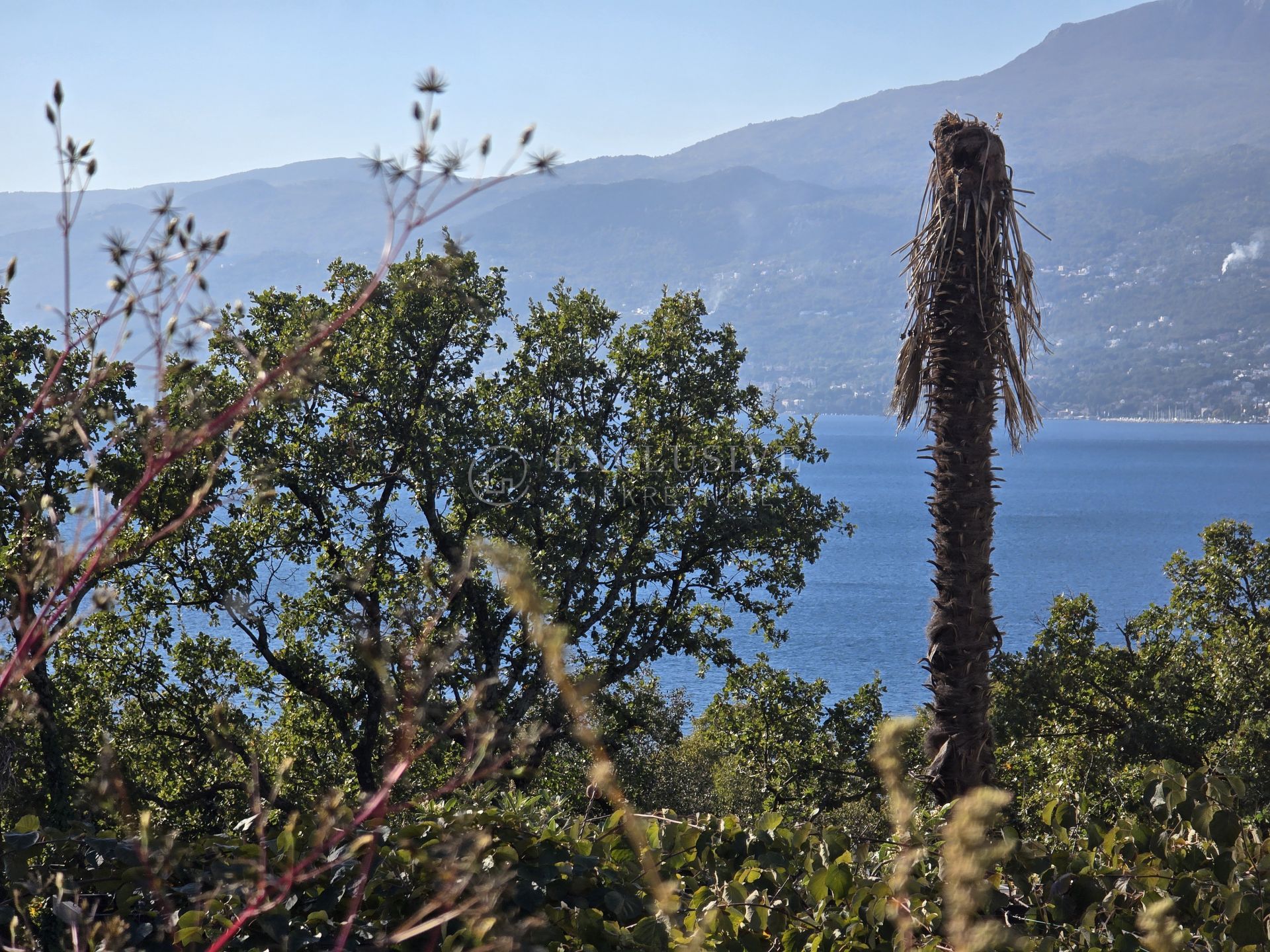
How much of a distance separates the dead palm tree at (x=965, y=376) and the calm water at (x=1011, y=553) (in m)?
10.1

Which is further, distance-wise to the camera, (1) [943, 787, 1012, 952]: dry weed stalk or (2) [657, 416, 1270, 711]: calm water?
(2) [657, 416, 1270, 711]: calm water

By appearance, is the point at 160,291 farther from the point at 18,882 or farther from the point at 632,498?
the point at 632,498

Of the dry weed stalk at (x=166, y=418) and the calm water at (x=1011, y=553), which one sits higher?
the dry weed stalk at (x=166, y=418)

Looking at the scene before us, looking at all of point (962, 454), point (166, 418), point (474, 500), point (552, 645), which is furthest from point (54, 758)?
point (552, 645)

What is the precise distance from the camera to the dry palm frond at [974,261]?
721 centimetres

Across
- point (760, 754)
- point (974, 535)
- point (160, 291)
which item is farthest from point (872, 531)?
point (160, 291)

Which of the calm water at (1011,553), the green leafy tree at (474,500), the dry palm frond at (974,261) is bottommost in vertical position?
the calm water at (1011,553)

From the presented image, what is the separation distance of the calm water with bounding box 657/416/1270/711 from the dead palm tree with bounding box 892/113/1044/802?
10073mm

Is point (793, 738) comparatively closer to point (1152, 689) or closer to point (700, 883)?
point (1152, 689)

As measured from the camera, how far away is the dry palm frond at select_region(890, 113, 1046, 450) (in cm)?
A: 721

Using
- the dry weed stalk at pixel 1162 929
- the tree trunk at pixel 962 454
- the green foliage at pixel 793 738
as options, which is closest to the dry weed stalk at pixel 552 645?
the dry weed stalk at pixel 1162 929

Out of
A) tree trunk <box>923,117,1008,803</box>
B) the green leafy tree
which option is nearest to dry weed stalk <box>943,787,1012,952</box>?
tree trunk <box>923,117,1008,803</box>

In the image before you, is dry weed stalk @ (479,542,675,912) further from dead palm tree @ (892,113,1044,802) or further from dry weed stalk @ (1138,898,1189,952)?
dead palm tree @ (892,113,1044,802)

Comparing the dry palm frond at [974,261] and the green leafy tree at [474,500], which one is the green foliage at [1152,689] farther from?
the dry palm frond at [974,261]
